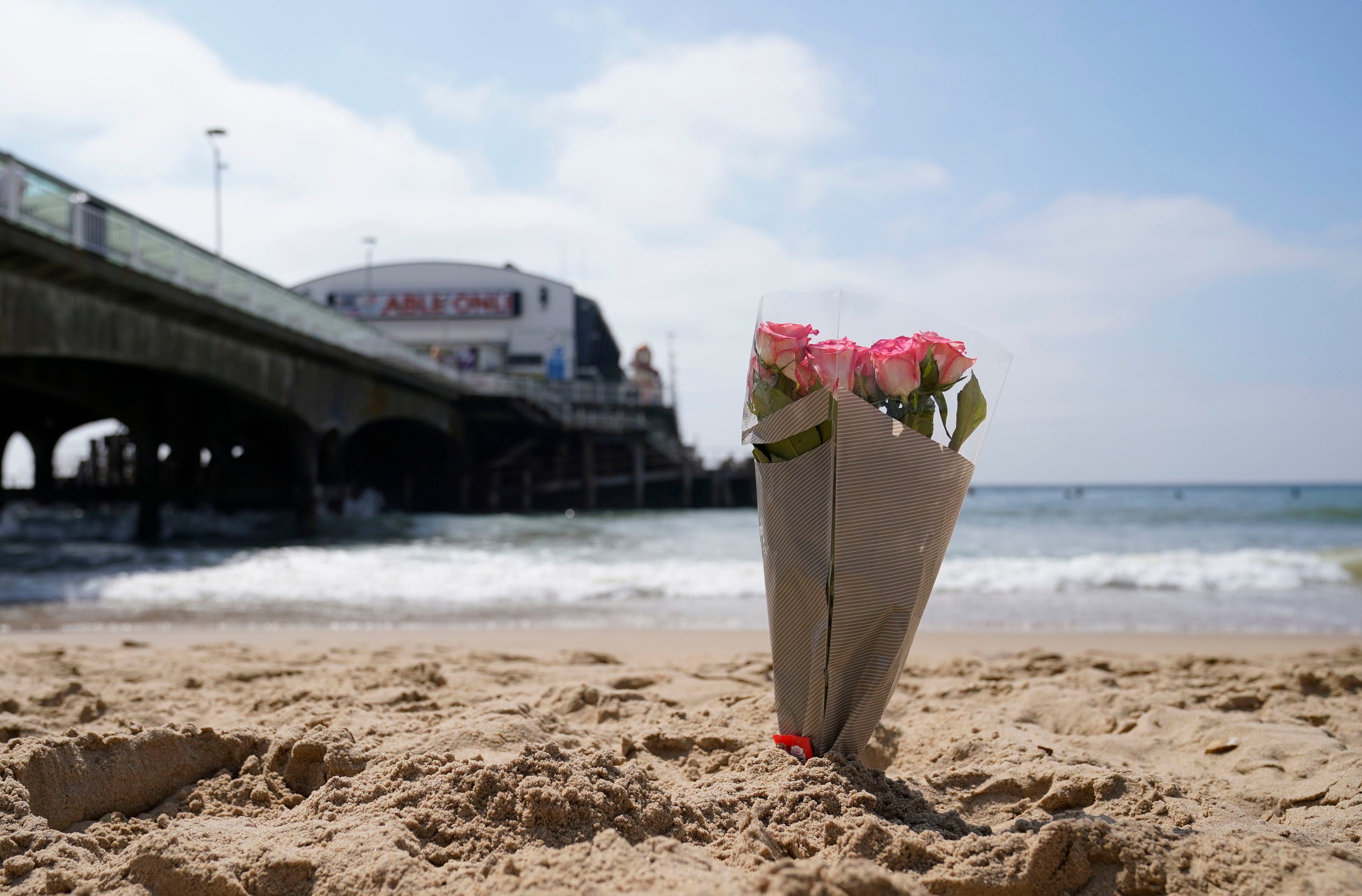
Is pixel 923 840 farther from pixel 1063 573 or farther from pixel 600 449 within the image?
pixel 600 449

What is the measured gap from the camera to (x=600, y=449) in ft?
106

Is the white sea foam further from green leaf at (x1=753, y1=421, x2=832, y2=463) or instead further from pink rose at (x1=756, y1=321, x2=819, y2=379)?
pink rose at (x1=756, y1=321, x2=819, y2=379)

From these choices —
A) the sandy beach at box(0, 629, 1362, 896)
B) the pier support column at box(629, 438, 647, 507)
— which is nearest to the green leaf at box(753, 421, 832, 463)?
the sandy beach at box(0, 629, 1362, 896)

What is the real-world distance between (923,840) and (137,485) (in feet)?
65.5

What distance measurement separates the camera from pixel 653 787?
1921 mm

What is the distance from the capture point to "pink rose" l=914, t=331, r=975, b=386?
1.94 m

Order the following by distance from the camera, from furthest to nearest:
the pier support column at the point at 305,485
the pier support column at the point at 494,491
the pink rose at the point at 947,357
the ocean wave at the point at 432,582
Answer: the pier support column at the point at 494,491, the pier support column at the point at 305,485, the ocean wave at the point at 432,582, the pink rose at the point at 947,357

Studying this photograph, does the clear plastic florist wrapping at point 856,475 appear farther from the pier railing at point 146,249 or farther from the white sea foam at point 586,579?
the pier railing at point 146,249

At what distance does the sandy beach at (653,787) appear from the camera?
5.29 ft

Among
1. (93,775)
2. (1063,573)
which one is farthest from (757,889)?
(1063,573)

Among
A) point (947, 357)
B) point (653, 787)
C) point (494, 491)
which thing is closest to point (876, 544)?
point (947, 357)

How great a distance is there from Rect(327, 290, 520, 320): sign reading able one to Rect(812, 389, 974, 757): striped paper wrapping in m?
38.9

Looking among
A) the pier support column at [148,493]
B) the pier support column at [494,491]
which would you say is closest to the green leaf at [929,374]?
the pier support column at [148,493]

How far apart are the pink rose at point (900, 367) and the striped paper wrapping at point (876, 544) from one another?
0.07 metres
